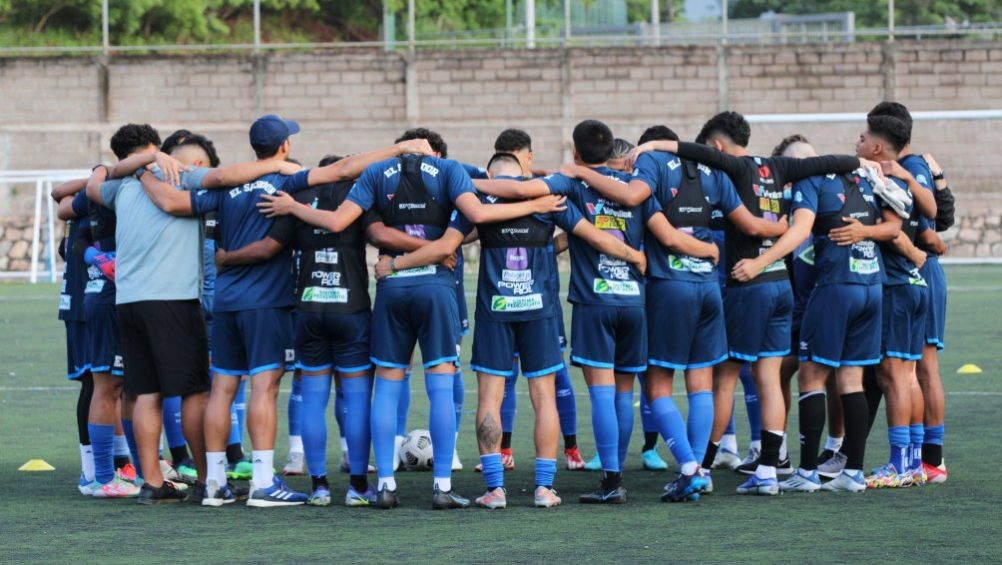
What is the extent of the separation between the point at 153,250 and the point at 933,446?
458cm

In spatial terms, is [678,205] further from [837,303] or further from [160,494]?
[160,494]

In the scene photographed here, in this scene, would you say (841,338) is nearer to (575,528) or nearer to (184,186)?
(575,528)

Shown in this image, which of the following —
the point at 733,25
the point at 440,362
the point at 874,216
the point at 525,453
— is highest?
the point at 733,25

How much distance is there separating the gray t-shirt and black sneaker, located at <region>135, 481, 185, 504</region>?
103cm

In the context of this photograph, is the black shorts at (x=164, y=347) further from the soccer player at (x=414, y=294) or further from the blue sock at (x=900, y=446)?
the blue sock at (x=900, y=446)

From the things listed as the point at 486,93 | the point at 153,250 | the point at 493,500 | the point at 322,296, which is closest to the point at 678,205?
the point at 493,500

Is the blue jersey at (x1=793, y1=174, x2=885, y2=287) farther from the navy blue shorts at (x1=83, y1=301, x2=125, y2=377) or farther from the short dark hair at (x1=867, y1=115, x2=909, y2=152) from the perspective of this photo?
the navy blue shorts at (x1=83, y1=301, x2=125, y2=377)

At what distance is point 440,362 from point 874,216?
2.56 meters

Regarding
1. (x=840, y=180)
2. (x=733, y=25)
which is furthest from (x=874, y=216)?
(x=733, y=25)

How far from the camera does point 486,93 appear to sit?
32.2 m

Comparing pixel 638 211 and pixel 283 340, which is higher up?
pixel 638 211

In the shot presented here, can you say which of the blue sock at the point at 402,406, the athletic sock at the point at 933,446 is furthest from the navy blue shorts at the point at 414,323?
the athletic sock at the point at 933,446

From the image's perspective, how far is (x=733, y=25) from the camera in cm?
3462

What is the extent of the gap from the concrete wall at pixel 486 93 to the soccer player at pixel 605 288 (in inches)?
937
